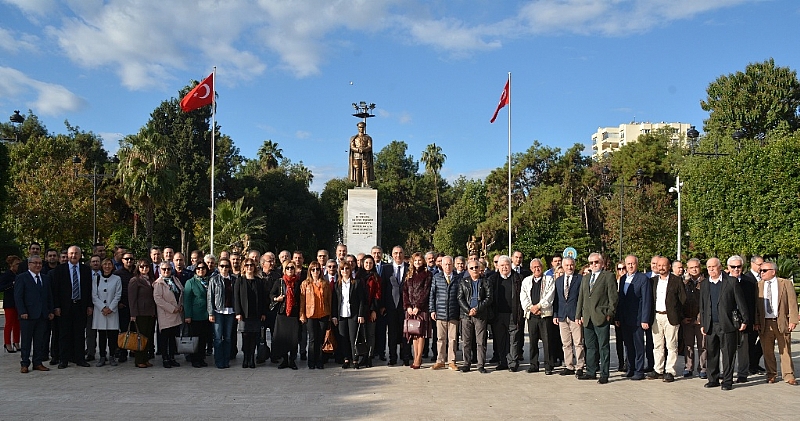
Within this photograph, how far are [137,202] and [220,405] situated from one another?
3340cm

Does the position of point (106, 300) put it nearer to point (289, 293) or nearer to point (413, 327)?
point (289, 293)

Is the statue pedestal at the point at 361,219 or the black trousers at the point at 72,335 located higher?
the statue pedestal at the point at 361,219

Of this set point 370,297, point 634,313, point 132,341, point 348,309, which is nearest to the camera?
point 634,313

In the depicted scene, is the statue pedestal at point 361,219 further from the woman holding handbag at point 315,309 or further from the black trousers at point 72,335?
→ the black trousers at point 72,335

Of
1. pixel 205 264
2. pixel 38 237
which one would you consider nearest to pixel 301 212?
pixel 38 237

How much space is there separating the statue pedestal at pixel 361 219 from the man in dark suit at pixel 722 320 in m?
12.4

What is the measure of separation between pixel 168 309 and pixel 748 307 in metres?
8.55

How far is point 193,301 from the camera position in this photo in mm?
10711

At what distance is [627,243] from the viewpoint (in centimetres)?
3822

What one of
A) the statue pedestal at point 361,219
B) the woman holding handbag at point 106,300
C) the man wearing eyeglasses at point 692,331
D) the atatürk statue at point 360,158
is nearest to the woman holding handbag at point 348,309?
the woman holding handbag at point 106,300

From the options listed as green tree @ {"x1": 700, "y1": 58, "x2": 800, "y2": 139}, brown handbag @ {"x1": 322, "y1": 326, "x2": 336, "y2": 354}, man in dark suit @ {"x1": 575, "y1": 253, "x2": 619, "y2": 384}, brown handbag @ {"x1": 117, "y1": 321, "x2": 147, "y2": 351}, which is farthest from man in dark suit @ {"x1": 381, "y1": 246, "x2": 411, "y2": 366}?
green tree @ {"x1": 700, "y1": 58, "x2": 800, "y2": 139}

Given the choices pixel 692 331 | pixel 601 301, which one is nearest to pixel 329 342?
pixel 601 301

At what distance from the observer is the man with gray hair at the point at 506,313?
34.8 feet

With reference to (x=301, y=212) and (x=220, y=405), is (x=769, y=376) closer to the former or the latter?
(x=220, y=405)
